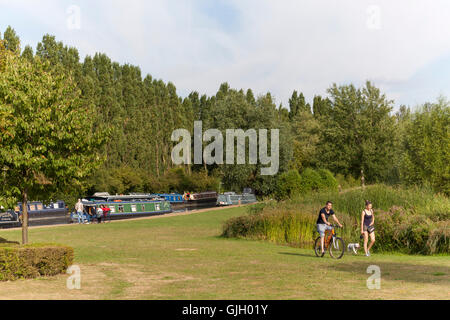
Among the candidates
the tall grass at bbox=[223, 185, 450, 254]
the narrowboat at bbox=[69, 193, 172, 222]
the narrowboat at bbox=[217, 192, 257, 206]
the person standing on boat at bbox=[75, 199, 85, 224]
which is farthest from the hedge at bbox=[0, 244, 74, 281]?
the narrowboat at bbox=[217, 192, 257, 206]

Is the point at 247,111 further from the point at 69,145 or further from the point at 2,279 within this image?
the point at 2,279

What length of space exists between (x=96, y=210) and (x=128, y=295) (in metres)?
31.0

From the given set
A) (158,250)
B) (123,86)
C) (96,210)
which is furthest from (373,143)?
(158,250)

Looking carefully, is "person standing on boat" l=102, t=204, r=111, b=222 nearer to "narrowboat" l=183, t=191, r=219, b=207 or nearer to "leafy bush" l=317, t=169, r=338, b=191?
"leafy bush" l=317, t=169, r=338, b=191

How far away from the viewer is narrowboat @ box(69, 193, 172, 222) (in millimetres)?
40844

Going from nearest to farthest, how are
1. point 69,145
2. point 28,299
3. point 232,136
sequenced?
point 28,299 < point 69,145 < point 232,136

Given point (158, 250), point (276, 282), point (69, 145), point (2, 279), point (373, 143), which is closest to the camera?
point (276, 282)

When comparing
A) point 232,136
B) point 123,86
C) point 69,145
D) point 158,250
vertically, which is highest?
point 123,86

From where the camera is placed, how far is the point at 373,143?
168ft

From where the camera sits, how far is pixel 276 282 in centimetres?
1118

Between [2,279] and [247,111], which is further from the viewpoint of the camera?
[247,111]

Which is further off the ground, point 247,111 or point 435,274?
point 247,111

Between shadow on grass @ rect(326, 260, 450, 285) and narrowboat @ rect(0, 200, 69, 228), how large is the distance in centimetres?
2697

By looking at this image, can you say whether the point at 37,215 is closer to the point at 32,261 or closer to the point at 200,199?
the point at 200,199
